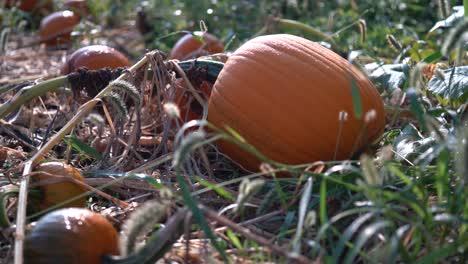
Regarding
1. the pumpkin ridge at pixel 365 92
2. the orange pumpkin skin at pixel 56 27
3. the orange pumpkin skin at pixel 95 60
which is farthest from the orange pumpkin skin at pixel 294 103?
the orange pumpkin skin at pixel 56 27

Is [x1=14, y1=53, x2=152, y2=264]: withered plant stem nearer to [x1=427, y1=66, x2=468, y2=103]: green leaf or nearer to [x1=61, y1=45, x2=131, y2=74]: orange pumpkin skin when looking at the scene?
[x1=61, y1=45, x2=131, y2=74]: orange pumpkin skin

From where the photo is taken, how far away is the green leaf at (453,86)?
221 centimetres

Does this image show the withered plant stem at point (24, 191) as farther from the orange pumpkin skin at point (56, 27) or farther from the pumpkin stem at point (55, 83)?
the orange pumpkin skin at point (56, 27)

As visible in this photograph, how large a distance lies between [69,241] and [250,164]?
86 cm

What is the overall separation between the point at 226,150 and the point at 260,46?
0.36m

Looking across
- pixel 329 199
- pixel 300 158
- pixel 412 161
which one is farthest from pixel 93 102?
pixel 412 161

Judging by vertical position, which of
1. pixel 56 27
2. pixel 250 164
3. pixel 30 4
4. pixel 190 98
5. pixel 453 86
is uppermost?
pixel 453 86

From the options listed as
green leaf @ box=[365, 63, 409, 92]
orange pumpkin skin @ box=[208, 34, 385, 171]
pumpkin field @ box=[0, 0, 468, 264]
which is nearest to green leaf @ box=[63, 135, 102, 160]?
pumpkin field @ box=[0, 0, 468, 264]

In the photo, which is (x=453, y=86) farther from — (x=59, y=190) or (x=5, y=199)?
(x=5, y=199)

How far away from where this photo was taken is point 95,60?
3.10 meters

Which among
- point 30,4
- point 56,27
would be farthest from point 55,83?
point 30,4

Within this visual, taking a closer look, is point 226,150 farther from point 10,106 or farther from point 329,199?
point 10,106

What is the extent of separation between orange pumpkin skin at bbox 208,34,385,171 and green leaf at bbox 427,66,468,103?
183 millimetres

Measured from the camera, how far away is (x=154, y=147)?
8.86ft
